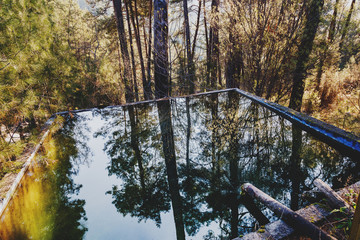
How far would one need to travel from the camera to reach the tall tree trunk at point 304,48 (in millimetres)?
3899

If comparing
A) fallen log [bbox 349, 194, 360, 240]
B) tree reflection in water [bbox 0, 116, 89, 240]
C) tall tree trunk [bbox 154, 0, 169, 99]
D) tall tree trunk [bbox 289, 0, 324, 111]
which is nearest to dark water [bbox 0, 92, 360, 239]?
tree reflection in water [bbox 0, 116, 89, 240]

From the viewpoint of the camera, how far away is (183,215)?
156 cm

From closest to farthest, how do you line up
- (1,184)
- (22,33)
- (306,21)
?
(1,184)
(22,33)
(306,21)

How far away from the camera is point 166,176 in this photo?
6.78 ft

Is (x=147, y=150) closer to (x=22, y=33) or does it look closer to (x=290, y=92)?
(x=22, y=33)

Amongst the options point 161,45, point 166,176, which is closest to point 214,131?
point 166,176

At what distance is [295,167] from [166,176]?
53.7 inches

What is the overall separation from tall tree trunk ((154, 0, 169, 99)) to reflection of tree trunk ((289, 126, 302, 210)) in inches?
128

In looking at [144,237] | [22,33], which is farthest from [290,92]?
[22,33]

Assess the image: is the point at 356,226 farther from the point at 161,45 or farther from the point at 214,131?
the point at 161,45

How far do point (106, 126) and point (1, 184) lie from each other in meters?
1.67

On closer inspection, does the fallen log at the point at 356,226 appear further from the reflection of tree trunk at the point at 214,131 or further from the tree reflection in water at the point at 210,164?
the reflection of tree trunk at the point at 214,131

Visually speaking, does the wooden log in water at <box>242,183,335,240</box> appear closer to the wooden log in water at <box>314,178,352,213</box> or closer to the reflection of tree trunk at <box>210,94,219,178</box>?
the wooden log in water at <box>314,178,352,213</box>

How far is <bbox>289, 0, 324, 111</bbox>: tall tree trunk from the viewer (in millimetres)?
3899
